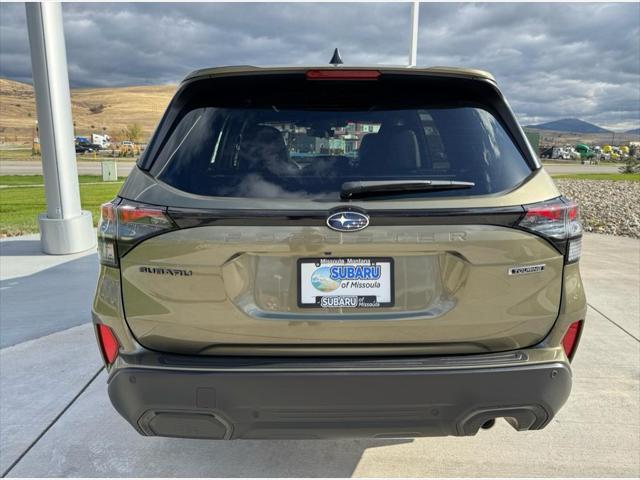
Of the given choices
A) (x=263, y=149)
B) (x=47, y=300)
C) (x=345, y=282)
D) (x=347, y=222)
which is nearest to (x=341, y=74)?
(x=263, y=149)

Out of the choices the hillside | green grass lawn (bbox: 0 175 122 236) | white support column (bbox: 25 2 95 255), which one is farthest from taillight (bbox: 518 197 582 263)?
the hillside

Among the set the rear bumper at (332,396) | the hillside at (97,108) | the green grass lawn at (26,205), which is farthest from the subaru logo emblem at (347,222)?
the hillside at (97,108)

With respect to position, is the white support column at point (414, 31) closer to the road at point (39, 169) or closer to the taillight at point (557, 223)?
the taillight at point (557, 223)

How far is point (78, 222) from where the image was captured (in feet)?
22.5

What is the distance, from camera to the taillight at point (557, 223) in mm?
1885

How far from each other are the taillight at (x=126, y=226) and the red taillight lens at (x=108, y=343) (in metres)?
0.29

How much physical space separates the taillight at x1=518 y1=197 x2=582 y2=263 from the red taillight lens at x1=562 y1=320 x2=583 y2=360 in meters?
0.28

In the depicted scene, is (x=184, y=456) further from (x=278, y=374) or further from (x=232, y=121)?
(x=232, y=121)

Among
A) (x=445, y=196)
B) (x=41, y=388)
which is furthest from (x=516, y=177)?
(x=41, y=388)

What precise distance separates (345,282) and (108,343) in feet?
3.34

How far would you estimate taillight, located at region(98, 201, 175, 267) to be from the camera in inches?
73.1

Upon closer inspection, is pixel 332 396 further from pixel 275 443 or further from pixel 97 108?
pixel 97 108

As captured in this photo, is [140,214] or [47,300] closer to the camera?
[140,214]

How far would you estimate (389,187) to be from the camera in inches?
72.8
